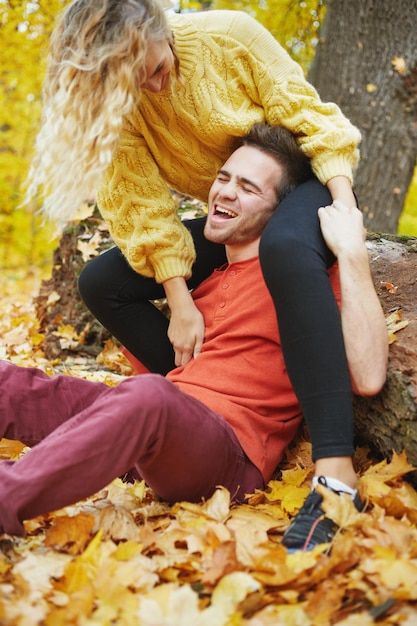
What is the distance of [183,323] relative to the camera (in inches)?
97.2

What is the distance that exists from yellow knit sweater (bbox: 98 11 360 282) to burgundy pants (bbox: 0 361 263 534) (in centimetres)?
82

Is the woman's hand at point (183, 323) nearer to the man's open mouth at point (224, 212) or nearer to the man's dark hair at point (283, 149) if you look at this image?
the man's open mouth at point (224, 212)

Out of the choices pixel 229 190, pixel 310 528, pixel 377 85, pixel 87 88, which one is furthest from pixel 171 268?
pixel 377 85

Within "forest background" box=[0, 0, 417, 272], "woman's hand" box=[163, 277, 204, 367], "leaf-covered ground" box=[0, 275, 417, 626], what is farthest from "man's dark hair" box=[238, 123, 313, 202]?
"leaf-covered ground" box=[0, 275, 417, 626]

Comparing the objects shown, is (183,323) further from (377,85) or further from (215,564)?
(377,85)

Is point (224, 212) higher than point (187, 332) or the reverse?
higher

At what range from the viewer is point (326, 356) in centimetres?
181

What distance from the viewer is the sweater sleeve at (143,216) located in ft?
8.25

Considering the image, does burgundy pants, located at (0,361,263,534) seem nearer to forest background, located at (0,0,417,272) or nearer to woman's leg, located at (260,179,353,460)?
woman's leg, located at (260,179,353,460)

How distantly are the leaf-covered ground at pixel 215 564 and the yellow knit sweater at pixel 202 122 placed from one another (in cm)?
101

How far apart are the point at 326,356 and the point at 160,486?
0.68 meters

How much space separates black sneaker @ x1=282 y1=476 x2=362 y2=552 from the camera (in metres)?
1.62

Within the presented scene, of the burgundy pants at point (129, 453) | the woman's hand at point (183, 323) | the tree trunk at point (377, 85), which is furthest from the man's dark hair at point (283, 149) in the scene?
the tree trunk at point (377, 85)

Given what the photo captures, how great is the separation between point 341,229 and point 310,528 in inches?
38.7
